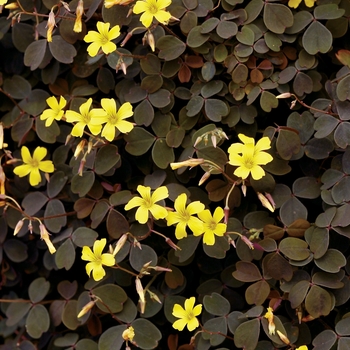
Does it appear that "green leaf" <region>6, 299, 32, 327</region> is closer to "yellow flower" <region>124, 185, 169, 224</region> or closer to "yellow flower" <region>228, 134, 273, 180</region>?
"yellow flower" <region>124, 185, 169, 224</region>

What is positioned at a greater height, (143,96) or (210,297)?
(143,96)

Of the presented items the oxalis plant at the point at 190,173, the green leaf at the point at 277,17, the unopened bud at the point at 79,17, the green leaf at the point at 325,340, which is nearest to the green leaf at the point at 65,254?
the oxalis plant at the point at 190,173

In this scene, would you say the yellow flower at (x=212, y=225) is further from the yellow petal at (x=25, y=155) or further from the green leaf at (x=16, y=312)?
the green leaf at (x=16, y=312)

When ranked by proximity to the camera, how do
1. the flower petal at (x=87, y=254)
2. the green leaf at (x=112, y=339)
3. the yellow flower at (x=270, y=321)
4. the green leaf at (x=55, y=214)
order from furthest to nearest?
1. the green leaf at (x=55, y=214)
2. the green leaf at (x=112, y=339)
3. the flower petal at (x=87, y=254)
4. the yellow flower at (x=270, y=321)

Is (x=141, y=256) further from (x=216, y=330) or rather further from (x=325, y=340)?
(x=325, y=340)

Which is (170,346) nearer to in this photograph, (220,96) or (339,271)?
(339,271)

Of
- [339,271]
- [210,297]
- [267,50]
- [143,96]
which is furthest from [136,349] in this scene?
[267,50]
